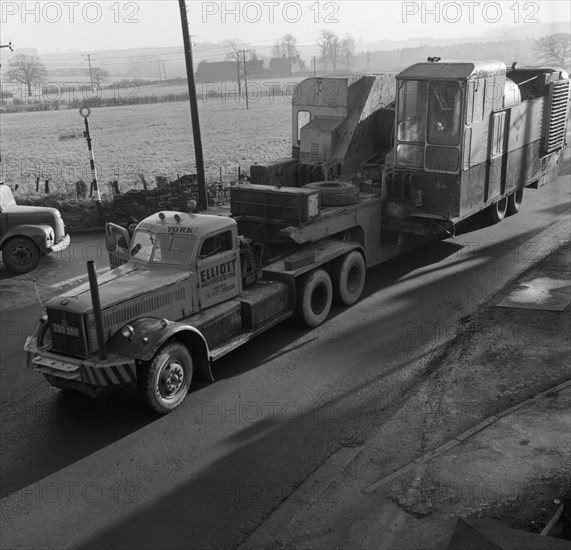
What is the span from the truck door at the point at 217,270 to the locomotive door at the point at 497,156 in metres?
6.57

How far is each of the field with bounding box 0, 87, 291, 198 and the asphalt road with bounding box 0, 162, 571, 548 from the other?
1129 cm

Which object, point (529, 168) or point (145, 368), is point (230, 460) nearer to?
point (145, 368)

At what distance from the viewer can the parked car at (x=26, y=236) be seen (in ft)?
49.1

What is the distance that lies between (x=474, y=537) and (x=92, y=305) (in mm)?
5486

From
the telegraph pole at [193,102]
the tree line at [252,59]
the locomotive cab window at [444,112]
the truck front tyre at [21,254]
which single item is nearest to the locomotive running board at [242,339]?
the locomotive cab window at [444,112]

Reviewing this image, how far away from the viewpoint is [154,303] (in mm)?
9031

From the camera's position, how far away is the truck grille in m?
8.43

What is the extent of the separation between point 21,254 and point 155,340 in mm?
8011

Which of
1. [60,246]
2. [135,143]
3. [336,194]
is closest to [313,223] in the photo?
[336,194]

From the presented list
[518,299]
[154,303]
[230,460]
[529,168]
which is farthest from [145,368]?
[529,168]

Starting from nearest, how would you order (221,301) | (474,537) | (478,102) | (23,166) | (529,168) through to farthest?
1. (474,537)
2. (221,301)
3. (478,102)
4. (529,168)
5. (23,166)

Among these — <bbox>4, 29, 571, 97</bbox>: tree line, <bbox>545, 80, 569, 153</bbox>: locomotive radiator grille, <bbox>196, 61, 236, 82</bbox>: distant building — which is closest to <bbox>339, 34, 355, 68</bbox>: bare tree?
<bbox>4, 29, 571, 97</bbox>: tree line

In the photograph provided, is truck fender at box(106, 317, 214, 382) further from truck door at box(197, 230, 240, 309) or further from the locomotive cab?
the locomotive cab

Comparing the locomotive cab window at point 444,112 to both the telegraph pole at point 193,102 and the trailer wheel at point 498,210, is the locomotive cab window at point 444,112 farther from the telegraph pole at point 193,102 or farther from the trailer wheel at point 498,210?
the telegraph pole at point 193,102
